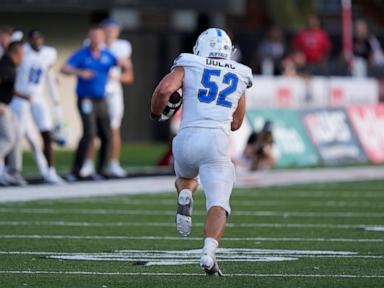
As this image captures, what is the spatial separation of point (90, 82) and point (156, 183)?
1.58m

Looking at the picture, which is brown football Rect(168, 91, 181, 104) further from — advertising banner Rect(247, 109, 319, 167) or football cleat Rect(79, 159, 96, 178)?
advertising banner Rect(247, 109, 319, 167)

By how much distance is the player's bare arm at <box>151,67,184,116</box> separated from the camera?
991 centimetres

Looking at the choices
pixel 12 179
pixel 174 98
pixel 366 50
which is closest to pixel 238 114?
pixel 174 98

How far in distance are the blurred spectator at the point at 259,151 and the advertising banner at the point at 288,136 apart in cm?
109

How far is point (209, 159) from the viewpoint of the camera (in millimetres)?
9945

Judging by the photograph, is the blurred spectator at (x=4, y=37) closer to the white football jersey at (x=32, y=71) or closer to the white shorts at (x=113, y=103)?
the white football jersey at (x=32, y=71)

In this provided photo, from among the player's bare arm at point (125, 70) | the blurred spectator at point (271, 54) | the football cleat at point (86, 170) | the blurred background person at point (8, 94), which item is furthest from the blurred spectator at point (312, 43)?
the blurred background person at point (8, 94)

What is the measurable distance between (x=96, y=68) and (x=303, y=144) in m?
4.71

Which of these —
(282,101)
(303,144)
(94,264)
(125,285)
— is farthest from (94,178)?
(125,285)

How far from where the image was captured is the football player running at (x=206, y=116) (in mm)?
9898

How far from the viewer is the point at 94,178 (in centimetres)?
1903

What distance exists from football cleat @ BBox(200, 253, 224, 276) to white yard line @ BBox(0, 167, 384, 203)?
22.2 ft

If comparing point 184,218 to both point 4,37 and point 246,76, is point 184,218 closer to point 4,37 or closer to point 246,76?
point 246,76

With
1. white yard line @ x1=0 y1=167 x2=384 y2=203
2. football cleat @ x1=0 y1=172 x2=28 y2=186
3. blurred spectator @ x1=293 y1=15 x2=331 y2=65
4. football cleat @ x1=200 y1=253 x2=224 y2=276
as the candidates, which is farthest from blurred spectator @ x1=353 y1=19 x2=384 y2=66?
football cleat @ x1=200 y1=253 x2=224 y2=276
